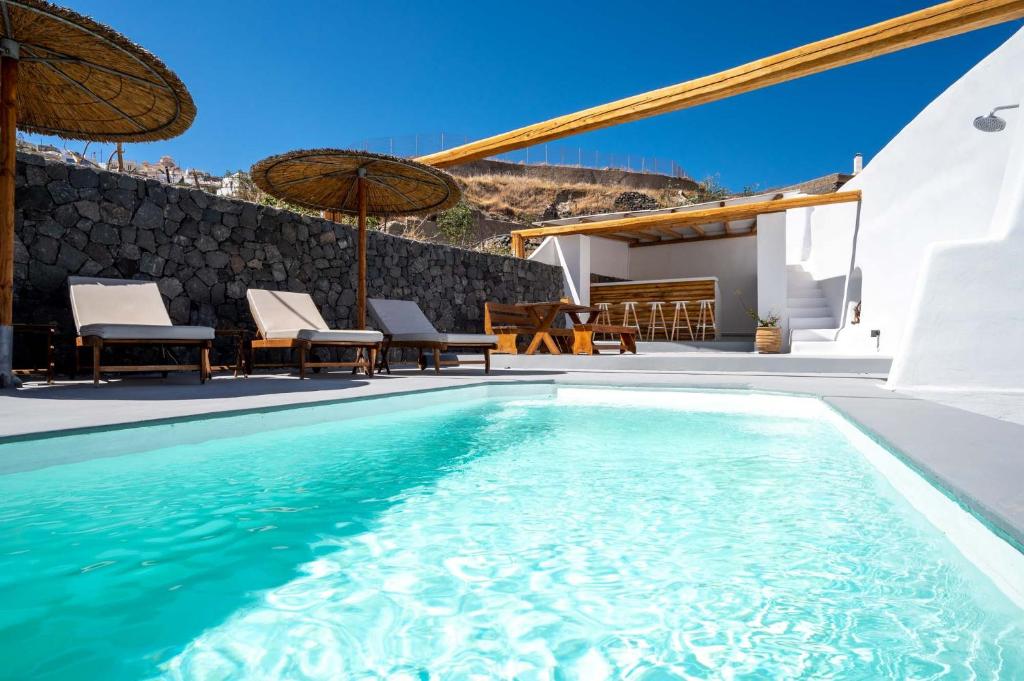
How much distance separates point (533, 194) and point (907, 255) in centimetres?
3057

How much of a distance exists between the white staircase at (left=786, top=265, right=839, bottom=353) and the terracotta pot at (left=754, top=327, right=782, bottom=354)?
0.29 metres

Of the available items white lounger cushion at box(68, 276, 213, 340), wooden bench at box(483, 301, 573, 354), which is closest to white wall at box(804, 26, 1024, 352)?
wooden bench at box(483, 301, 573, 354)

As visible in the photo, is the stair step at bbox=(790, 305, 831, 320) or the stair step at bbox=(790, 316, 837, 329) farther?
the stair step at bbox=(790, 305, 831, 320)

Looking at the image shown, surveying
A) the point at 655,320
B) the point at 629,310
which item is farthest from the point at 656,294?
the point at 629,310

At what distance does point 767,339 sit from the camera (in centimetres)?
1018

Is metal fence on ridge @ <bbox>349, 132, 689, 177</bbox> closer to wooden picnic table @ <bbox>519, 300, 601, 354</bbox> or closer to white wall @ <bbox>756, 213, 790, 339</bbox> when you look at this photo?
white wall @ <bbox>756, 213, 790, 339</bbox>

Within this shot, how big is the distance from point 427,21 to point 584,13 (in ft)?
42.0

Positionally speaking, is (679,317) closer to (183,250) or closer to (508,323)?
(508,323)

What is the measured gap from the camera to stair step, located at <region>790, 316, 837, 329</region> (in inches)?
420

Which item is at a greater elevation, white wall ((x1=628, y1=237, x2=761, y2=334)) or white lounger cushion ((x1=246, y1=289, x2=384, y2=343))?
white wall ((x1=628, y1=237, x2=761, y2=334))

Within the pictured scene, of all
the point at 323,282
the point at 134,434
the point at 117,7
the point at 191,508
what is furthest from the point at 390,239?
the point at 117,7

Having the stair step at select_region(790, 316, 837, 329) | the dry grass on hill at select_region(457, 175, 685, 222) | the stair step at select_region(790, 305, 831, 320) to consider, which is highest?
the dry grass on hill at select_region(457, 175, 685, 222)

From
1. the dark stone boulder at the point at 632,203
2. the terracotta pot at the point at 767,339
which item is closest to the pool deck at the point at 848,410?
the terracotta pot at the point at 767,339

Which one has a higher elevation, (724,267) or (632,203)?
(632,203)
